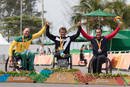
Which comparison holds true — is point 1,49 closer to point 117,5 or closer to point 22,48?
point 117,5

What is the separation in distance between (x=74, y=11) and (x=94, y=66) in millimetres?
51191

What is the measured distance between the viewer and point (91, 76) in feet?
40.4

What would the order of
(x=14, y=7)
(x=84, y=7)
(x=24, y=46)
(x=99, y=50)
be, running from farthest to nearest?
(x=14, y=7) → (x=84, y=7) → (x=24, y=46) → (x=99, y=50)

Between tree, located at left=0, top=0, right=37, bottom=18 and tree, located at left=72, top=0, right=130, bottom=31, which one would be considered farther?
tree, located at left=0, top=0, right=37, bottom=18

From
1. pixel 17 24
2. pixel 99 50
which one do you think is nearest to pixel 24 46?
pixel 99 50

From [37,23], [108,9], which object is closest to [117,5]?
[108,9]

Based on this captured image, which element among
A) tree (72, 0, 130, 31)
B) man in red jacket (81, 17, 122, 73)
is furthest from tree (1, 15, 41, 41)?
man in red jacket (81, 17, 122, 73)

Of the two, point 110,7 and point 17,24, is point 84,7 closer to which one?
point 110,7

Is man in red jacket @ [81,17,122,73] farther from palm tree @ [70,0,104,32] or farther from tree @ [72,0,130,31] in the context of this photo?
palm tree @ [70,0,104,32]

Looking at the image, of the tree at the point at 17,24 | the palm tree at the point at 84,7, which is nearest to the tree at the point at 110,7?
the palm tree at the point at 84,7

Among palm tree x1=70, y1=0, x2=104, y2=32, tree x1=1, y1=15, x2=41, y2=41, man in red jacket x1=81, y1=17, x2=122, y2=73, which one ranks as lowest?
man in red jacket x1=81, y1=17, x2=122, y2=73


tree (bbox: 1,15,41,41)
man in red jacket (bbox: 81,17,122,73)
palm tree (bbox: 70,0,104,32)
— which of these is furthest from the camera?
tree (bbox: 1,15,41,41)

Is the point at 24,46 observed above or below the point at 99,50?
above

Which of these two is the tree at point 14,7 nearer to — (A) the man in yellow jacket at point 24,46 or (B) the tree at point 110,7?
(B) the tree at point 110,7
